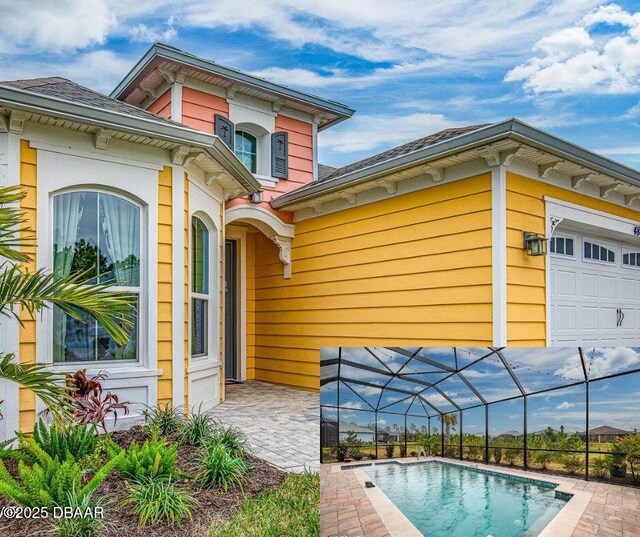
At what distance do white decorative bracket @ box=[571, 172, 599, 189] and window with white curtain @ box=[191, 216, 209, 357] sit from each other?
4584mm

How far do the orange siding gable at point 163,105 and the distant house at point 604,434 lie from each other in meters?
7.95

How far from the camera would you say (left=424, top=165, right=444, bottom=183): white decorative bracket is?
639cm

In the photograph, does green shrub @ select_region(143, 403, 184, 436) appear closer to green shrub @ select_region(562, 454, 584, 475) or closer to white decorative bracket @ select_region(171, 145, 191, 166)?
white decorative bracket @ select_region(171, 145, 191, 166)

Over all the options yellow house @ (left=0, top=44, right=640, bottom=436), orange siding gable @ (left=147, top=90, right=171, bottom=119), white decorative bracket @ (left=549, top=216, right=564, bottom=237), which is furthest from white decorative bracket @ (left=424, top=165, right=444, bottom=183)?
orange siding gable @ (left=147, top=90, right=171, bottom=119)

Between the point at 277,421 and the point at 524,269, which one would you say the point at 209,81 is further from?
the point at 524,269

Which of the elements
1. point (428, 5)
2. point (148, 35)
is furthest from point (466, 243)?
point (148, 35)

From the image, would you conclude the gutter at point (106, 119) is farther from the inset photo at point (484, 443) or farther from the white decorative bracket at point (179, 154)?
the inset photo at point (484, 443)

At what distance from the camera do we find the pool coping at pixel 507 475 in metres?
1.87

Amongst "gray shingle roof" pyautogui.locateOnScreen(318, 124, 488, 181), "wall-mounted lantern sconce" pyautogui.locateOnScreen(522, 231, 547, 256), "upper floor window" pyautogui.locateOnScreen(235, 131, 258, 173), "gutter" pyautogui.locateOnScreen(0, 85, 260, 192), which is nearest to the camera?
"gutter" pyautogui.locateOnScreen(0, 85, 260, 192)

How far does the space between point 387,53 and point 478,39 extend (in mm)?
2295

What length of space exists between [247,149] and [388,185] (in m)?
3.36

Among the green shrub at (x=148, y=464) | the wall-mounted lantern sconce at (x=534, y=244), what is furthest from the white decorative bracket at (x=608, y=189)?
the green shrub at (x=148, y=464)

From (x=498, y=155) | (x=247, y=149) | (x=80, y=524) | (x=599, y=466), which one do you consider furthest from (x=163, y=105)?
(x=599, y=466)

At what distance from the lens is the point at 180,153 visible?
5.95 metres
